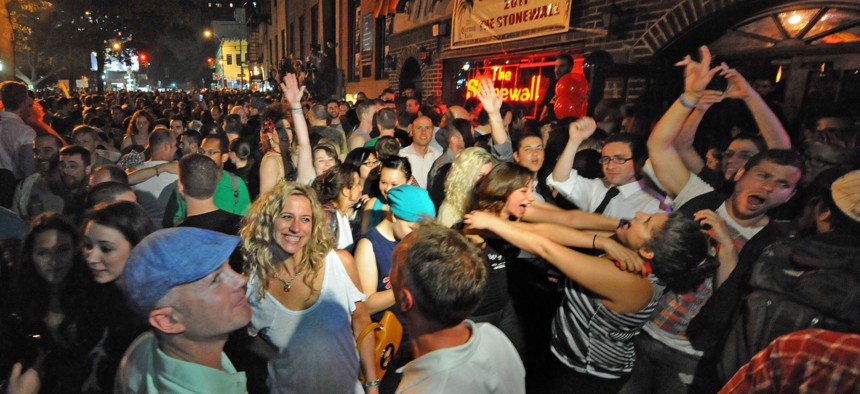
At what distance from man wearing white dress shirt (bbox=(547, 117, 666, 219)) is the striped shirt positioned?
1.38 meters

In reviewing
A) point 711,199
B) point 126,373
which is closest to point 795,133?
point 711,199

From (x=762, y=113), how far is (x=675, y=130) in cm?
77

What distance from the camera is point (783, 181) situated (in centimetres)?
266

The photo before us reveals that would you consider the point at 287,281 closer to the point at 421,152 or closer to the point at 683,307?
the point at 683,307

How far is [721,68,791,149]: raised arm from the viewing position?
3.32 m

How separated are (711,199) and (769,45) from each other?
344cm

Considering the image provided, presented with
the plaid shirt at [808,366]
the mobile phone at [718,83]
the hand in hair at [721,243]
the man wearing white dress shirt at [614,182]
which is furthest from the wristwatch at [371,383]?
the mobile phone at [718,83]

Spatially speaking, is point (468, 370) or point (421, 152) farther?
point (421, 152)

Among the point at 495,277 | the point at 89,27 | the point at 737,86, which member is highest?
the point at 89,27

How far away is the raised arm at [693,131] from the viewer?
3.29 m

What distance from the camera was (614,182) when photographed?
378 centimetres

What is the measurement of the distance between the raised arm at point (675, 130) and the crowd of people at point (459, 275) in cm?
1

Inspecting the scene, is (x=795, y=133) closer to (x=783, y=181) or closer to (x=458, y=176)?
(x=783, y=181)

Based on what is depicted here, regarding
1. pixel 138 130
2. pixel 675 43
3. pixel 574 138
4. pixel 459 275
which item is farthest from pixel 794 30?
pixel 138 130
